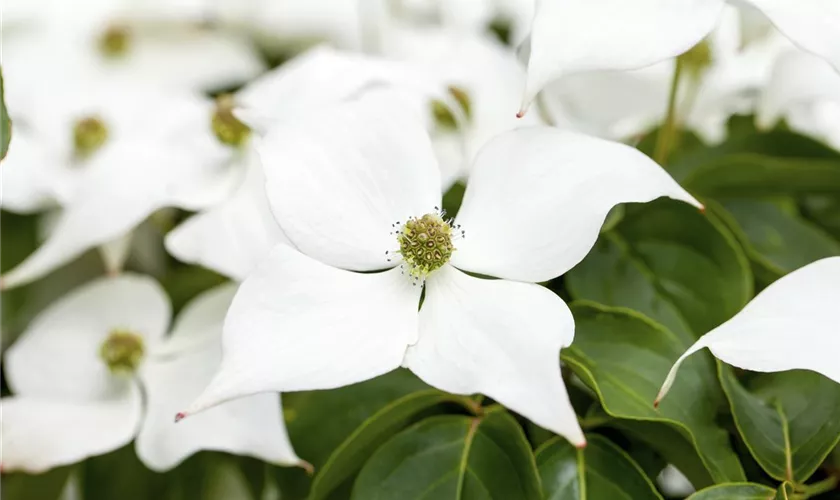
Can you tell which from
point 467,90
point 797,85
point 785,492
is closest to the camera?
point 785,492

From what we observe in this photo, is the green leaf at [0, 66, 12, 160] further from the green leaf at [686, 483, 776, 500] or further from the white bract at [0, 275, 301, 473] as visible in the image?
the green leaf at [686, 483, 776, 500]

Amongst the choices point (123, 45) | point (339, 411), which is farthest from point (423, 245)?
point (123, 45)

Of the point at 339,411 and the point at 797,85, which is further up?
the point at 797,85

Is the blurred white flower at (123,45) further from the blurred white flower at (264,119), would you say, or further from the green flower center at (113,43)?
the blurred white flower at (264,119)

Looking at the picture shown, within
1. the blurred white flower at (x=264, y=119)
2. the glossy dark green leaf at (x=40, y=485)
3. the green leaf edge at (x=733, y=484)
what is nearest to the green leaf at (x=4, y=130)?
the blurred white flower at (x=264, y=119)

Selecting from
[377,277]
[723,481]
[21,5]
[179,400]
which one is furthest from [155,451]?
[21,5]

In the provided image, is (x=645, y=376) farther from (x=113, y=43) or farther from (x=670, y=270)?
(x=113, y=43)

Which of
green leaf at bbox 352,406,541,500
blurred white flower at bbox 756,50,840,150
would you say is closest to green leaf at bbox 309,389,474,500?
green leaf at bbox 352,406,541,500
